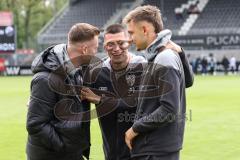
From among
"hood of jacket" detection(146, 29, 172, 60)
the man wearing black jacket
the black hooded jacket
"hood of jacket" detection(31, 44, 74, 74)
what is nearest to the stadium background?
the man wearing black jacket

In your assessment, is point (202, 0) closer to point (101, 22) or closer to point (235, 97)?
point (101, 22)

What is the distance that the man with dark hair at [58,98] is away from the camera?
427 cm

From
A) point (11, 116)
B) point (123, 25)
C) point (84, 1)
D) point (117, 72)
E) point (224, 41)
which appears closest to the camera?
point (123, 25)

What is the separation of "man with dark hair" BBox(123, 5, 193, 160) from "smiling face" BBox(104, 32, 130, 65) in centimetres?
53

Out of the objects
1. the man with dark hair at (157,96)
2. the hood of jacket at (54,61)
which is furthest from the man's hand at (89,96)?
the man with dark hair at (157,96)

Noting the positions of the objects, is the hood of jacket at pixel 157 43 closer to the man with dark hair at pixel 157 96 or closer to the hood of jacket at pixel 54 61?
the man with dark hair at pixel 157 96

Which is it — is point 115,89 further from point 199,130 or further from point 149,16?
point 199,130

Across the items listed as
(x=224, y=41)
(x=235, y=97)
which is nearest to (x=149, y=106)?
(x=235, y=97)

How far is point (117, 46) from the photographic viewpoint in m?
4.90

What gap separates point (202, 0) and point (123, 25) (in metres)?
44.7

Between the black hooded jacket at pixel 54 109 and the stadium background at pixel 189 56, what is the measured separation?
4157mm

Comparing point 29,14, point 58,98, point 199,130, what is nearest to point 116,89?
point 58,98

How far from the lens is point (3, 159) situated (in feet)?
28.2

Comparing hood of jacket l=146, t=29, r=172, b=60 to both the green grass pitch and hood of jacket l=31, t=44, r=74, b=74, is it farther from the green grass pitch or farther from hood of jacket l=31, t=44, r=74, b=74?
the green grass pitch
